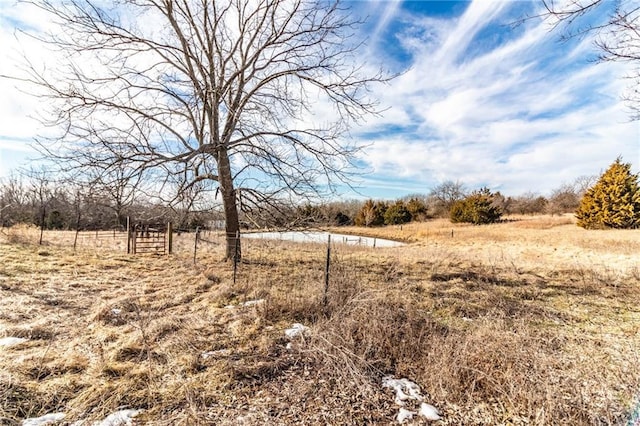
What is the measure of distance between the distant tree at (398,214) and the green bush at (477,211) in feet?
22.1

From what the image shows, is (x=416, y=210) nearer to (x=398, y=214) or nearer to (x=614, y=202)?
(x=398, y=214)

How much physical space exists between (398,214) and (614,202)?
20.7m

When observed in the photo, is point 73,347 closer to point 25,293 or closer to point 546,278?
point 25,293

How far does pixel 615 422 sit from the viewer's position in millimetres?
2355

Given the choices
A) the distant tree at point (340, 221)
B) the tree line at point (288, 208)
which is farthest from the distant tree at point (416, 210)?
the distant tree at point (340, 221)

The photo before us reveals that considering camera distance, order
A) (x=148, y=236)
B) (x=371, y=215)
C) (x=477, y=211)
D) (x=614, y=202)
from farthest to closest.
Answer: (x=371, y=215), (x=477, y=211), (x=614, y=202), (x=148, y=236)

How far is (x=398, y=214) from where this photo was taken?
129 feet

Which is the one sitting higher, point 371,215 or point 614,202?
point 614,202

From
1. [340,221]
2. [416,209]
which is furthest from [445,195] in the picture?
[340,221]

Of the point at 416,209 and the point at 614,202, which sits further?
the point at 416,209

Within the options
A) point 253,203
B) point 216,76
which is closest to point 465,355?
point 253,203

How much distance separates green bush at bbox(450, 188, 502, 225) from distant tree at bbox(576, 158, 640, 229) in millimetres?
8151

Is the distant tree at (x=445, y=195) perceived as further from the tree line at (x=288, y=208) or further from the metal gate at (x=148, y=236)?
the metal gate at (x=148, y=236)

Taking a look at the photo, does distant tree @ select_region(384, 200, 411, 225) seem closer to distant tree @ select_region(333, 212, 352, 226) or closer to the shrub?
the shrub
